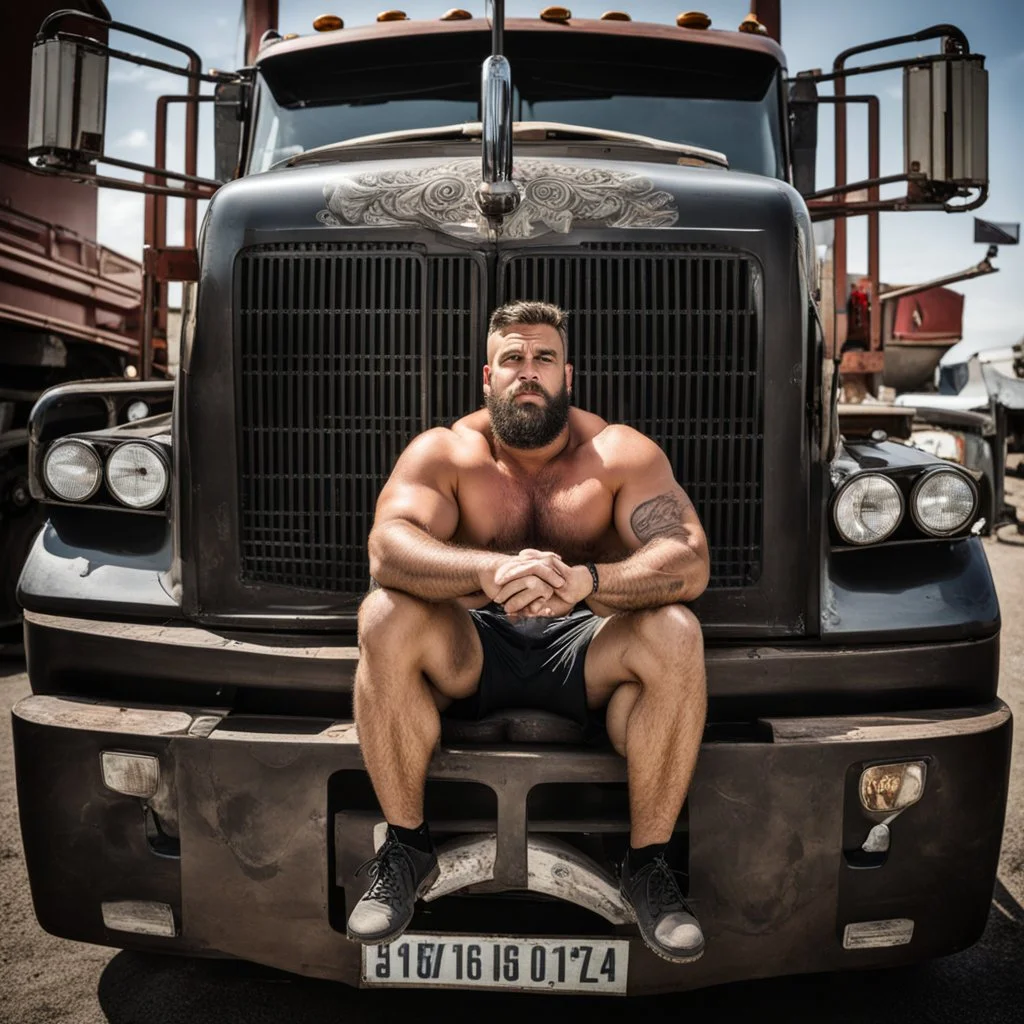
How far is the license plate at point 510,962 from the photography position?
2.50 m

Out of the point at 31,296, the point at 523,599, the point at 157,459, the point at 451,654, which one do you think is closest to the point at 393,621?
the point at 451,654

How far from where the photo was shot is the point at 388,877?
8.00 ft

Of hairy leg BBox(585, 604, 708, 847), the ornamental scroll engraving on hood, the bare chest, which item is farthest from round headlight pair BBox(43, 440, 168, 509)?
hairy leg BBox(585, 604, 708, 847)

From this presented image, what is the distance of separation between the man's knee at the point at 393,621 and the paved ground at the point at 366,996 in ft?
3.78

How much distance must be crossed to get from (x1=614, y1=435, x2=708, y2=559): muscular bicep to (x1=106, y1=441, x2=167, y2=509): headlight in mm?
1316

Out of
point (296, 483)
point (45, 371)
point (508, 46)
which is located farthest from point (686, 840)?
point (45, 371)

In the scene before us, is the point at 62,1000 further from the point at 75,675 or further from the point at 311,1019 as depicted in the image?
the point at 75,675

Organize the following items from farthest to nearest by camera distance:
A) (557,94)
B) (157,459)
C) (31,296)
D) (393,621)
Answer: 1. (31,296)
2. (557,94)
3. (157,459)
4. (393,621)

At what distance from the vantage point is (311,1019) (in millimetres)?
2902

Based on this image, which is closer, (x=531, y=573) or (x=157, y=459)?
(x=531, y=573)

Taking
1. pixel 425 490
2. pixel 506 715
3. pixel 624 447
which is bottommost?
pixel 506 715

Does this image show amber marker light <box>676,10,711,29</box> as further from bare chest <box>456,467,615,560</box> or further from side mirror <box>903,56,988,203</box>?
bare chest <box>456,467,615,560</box>

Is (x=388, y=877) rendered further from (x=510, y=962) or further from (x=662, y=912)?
(x=662, y=912)

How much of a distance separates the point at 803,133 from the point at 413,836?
334 centimetres
